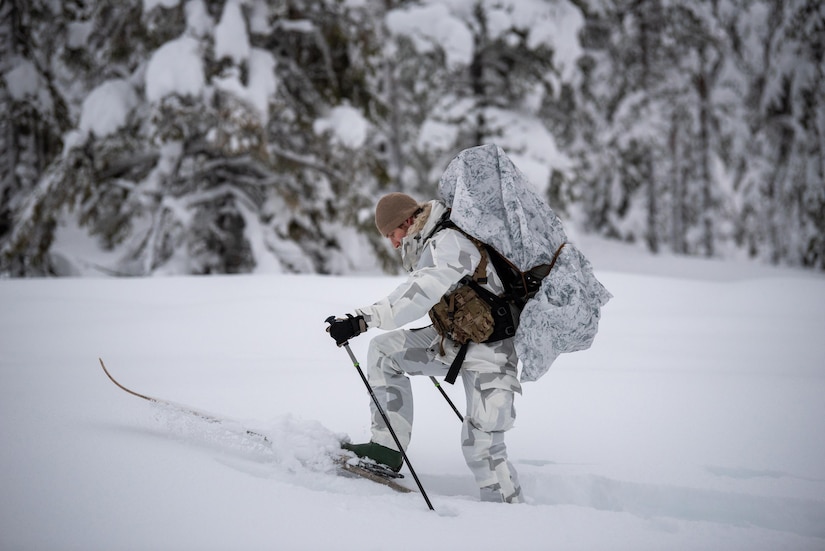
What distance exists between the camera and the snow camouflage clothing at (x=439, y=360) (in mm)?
3059

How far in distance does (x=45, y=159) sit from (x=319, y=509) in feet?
45.1

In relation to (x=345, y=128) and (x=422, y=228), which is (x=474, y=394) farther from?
(x=345, y=128)

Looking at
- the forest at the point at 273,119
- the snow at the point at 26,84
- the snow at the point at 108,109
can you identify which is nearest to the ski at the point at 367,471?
the forest at the point at 273,119

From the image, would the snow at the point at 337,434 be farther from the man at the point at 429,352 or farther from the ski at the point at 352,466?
the man at the point at 429,352

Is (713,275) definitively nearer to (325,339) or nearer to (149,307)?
(325,339)

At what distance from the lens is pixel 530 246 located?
3209 mm

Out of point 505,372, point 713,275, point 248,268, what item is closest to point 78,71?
point 248,268

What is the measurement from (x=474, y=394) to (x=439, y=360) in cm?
30

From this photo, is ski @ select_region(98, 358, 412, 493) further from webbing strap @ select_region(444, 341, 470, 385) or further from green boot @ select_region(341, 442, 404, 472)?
webbing strap @ select_region(444, 341, 470, 385)

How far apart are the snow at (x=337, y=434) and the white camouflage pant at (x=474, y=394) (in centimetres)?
23

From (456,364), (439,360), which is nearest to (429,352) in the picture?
(439,360)

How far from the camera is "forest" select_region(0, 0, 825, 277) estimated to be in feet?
33.2

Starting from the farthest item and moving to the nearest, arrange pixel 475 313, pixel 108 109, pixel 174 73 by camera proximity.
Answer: pixel 108 109 → pixel 174 73 → pixel 475 313

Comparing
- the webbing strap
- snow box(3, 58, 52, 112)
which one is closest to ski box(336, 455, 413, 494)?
the webbing strap
